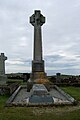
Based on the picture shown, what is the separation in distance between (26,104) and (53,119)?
10.2 ft

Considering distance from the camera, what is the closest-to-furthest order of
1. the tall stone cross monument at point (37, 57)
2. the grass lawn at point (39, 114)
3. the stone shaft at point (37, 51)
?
the grass lawn at point (39, 114)
the tall stone cross monument at point (37, 57)
the stone shaft at point (37, 51)

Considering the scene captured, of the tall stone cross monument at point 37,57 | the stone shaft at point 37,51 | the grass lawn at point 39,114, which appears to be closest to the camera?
the grass lawn at point 39,114

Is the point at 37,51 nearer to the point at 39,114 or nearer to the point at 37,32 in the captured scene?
the point at 37,32

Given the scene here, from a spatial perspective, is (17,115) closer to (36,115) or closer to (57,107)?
(36,115)

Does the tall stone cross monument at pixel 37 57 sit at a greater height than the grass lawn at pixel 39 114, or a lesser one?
greater

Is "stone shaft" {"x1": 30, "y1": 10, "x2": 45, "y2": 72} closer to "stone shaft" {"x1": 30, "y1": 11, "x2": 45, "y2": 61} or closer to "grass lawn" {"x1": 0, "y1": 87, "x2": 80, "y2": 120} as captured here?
"stone shaft" {"x1": 30, "y1": 11, "x2": 45, "y2": 61}

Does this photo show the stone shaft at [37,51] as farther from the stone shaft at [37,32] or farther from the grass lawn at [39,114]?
the grass lawn at [39,114]

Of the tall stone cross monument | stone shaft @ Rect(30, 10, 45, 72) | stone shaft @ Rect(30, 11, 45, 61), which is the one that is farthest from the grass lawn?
stone shaft @ Rect(30, 11, 45, 61)

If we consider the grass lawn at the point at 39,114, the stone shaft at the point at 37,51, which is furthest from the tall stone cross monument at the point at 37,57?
the grass lawn at the point at 39,114

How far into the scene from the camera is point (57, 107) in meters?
10.6

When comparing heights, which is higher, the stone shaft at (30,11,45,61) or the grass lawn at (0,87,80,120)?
the stone shaft at (30,11,45,61)

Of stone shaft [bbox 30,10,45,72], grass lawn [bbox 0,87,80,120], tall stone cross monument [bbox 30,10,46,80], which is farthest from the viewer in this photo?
stone shaft [bbox 30,10,45,72]

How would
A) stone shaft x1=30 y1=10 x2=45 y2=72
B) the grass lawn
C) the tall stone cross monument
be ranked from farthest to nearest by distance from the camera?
stone shaft x1=30 y1=10 x2=45 y2=72
the tall stone cross monument
the grass lawn

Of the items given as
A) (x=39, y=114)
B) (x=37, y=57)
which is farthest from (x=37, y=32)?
(x=39, y=114)
